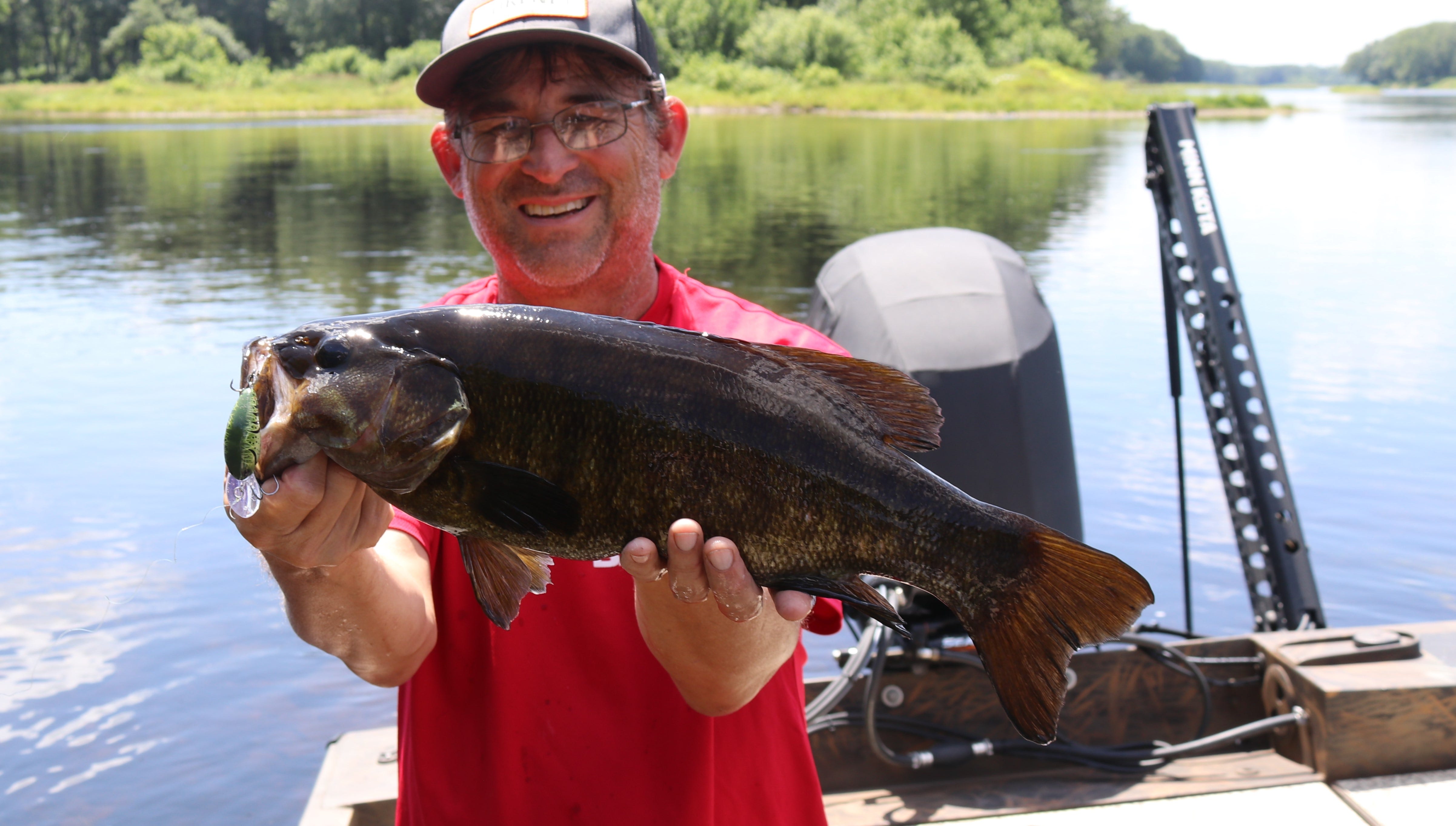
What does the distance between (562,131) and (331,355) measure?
1189mm

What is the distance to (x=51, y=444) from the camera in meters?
10.7

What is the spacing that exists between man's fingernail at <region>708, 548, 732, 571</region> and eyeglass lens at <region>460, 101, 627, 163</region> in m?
1.37

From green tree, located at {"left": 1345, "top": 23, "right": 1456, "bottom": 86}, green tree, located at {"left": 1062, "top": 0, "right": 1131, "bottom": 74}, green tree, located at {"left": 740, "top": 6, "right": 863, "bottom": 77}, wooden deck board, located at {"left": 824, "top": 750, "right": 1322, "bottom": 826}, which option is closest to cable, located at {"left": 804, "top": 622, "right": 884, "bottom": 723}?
wooden deck board, located at {"left": 824, "top": 750, "right": 1322, "bottom": 826}

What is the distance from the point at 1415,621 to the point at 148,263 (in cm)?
1878

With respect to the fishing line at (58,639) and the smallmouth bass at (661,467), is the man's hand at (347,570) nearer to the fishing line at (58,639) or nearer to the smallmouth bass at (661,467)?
the smallmouth bass at (661,467)

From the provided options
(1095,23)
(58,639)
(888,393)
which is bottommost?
(58,639)

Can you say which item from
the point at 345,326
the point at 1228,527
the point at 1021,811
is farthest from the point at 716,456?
the point at 1228,527

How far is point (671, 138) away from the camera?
3.21 m

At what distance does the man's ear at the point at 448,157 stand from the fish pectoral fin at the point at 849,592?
164 cm

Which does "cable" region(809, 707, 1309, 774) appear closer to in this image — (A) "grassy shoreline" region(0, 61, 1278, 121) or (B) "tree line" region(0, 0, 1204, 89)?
(A) "grassy shoreline" region(0, 61, 1278, 121)

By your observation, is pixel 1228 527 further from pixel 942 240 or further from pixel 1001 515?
pixel 1001 515

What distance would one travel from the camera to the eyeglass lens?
2.85 meters

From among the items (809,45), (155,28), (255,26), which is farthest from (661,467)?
(255,26)

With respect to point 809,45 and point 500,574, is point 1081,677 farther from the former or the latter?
point 809,45
